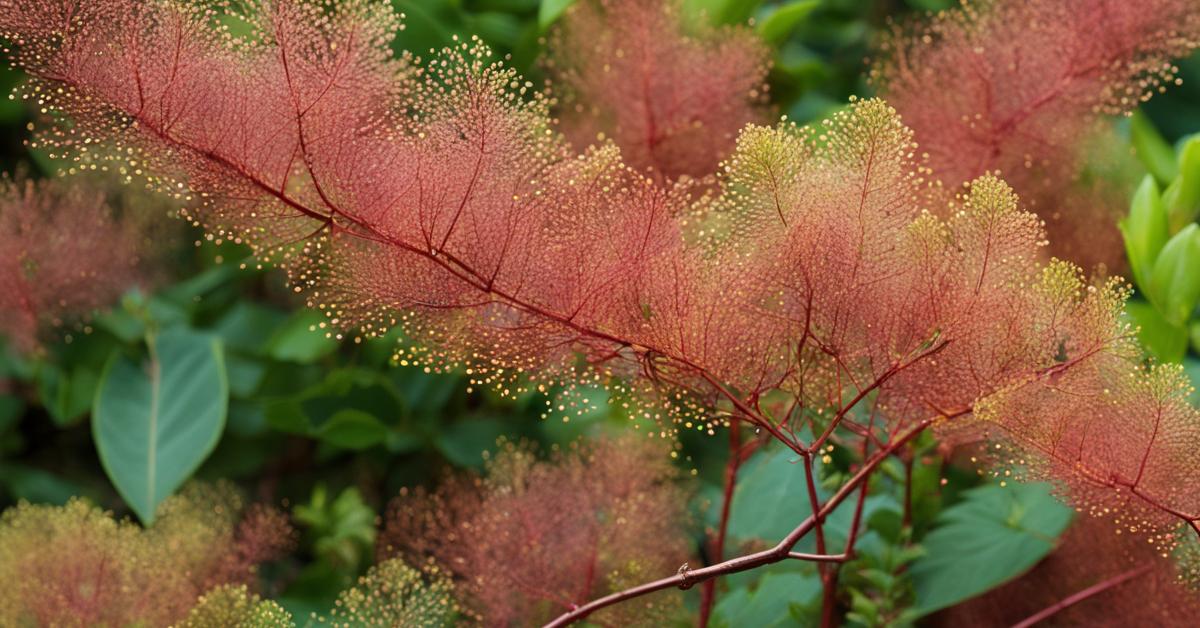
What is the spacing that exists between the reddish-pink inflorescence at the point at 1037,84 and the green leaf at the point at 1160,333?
5 cm

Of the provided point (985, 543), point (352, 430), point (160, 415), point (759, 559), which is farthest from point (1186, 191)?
point (160, 415)

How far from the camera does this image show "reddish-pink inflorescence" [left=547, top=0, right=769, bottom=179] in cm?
67

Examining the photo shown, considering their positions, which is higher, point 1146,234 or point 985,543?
point 1146,234

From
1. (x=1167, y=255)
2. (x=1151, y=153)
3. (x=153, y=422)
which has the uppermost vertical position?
(x=1151, y=153)

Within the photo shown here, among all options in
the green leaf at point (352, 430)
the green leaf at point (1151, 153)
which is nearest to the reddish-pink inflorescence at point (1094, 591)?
the green leaf at point (1151, 153)

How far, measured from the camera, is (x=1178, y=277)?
1.98 feet

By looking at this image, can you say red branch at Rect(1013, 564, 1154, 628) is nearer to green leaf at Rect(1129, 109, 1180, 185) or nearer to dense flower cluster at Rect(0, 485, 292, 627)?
green leaf at Rect(1129, 109, 1180, 185)

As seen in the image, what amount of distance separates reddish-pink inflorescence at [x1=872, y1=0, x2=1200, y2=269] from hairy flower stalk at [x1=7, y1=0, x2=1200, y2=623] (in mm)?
177

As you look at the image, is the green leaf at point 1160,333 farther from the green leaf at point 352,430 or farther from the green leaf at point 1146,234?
the green leaf at point 352,430

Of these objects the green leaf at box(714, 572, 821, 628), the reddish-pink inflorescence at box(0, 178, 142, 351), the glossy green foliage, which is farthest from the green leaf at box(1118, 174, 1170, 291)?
the reddish-pink inflorescence at box(0, 178, 142, 351)

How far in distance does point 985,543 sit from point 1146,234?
18 centimetres

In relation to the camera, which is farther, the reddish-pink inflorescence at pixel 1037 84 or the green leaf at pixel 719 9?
the green leaf at pixel 719 9

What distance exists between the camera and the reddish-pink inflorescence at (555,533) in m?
0.60

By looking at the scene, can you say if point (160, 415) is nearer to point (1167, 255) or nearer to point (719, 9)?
point (719, 9)
